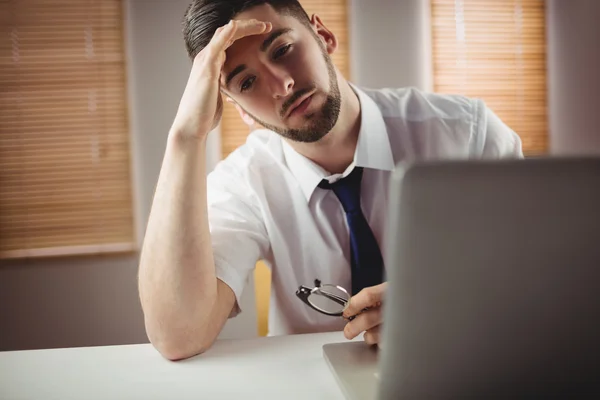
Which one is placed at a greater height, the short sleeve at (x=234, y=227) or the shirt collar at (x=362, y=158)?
the shirt collar at (x=362, y=158)

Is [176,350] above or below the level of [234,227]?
below

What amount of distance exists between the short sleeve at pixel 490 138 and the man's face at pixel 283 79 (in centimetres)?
43

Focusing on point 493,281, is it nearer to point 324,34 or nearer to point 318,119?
point 318,119

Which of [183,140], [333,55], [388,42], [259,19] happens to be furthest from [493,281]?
[388,42]

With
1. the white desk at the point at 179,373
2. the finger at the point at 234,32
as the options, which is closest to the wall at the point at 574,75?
the finger at the point at 234,32

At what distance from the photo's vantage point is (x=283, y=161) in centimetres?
134

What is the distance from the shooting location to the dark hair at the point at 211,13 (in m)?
1.18

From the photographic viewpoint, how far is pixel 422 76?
2.88m

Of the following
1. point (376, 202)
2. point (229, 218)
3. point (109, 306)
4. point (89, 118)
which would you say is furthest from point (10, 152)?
point (376, 202)

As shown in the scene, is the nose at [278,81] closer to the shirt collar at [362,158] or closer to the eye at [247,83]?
the eye at [247,83]

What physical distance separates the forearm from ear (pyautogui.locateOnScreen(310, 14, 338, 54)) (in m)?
0.62

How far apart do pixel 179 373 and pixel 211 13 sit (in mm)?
868

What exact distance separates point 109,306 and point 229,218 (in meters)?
1.90

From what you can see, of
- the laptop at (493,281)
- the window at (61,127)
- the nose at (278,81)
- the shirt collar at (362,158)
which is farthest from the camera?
the window at (61,127)
